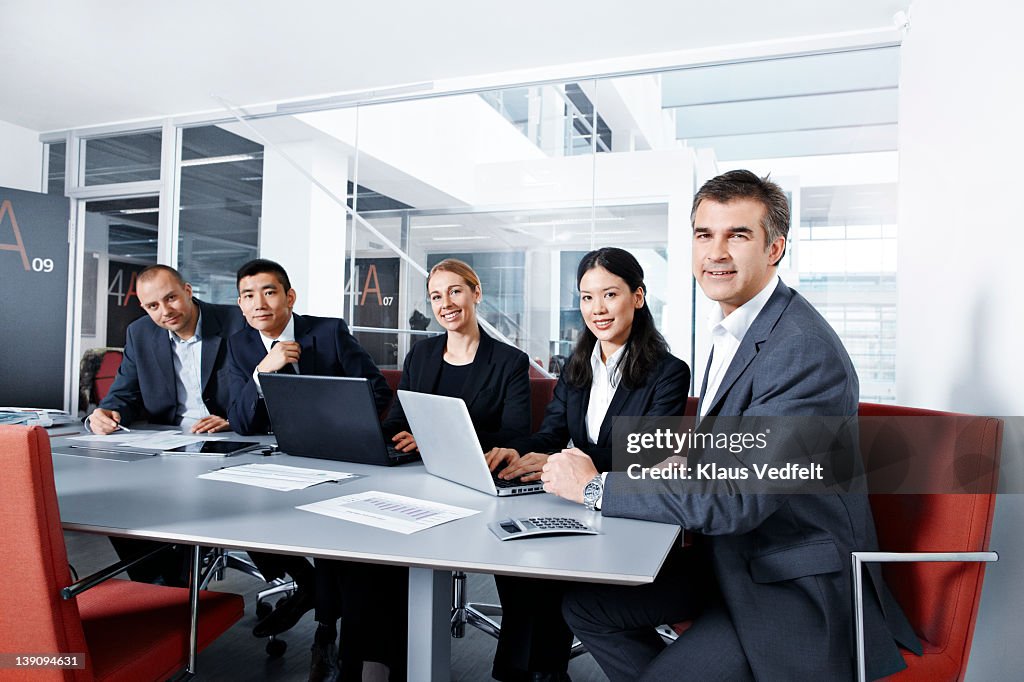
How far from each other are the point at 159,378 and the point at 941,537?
3.12 metres

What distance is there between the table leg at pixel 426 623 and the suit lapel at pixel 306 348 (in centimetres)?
189

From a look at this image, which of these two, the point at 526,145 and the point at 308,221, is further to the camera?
the point at 308,221

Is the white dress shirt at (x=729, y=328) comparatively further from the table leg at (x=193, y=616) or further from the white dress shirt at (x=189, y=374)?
the white dress shirt at (x=189, y=374)

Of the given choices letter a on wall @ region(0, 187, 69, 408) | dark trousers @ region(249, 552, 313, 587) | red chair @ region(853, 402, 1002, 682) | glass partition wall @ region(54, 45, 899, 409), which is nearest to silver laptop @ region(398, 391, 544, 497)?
red chair @ region(853, 402, 1002, 682)

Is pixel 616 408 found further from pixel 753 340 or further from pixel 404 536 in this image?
pixel 404 536

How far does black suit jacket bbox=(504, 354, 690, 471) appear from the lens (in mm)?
2307

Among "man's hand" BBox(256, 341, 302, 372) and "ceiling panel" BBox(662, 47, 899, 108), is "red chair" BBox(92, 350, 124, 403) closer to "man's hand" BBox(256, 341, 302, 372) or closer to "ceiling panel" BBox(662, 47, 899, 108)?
"man's hand" BBox(256, 341, 302, 372)

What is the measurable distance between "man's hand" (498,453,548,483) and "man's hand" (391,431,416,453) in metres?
0.51

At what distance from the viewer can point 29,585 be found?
1398 millimetres

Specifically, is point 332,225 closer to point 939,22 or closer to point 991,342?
point 939,22

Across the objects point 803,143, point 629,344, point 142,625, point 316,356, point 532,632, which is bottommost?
point 532,632

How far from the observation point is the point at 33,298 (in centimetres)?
586

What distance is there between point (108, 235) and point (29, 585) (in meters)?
5.95

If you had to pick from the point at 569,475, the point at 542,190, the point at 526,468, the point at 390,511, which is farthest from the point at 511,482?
the point at 542,190
